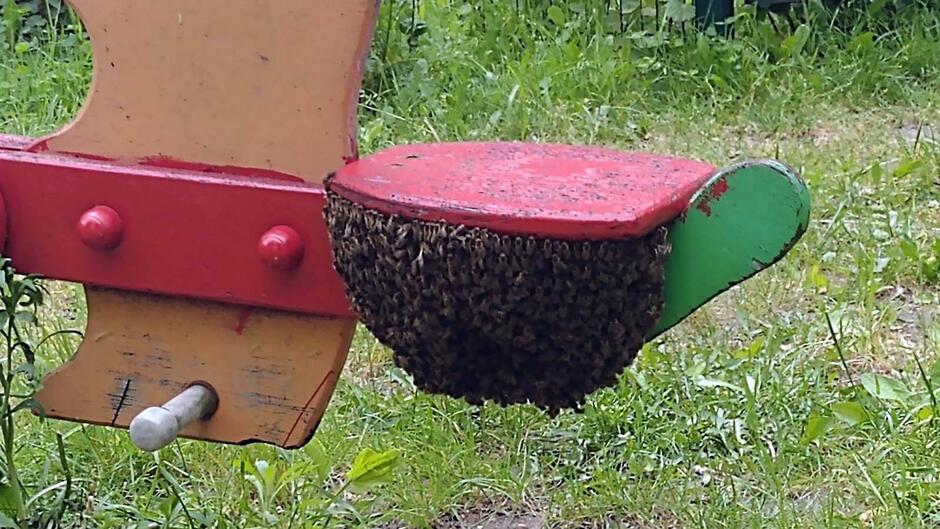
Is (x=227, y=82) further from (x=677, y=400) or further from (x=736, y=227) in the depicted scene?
(x=677, y=400)

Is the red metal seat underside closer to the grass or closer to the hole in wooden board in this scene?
the grass

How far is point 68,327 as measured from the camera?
2320 millimetres

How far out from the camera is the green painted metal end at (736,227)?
3.12ft

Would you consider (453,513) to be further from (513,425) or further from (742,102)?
(742,102)

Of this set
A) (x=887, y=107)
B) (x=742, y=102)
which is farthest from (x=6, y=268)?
(x=887, y=107)

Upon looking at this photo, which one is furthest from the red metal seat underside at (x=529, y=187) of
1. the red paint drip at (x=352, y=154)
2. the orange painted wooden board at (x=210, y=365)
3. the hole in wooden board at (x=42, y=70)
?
the hole in wooden board at (x=42, y=70)

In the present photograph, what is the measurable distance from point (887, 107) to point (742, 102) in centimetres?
41

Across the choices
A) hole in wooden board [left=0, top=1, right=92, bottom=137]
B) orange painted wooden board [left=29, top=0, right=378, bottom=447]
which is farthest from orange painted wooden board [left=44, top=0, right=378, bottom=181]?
hole in wooden board [left=0, top=1, right=92, bottom=137]

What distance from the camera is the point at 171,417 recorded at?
111 centimetres

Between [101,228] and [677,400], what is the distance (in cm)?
106

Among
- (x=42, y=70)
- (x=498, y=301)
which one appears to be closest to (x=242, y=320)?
(x=498, y=301)

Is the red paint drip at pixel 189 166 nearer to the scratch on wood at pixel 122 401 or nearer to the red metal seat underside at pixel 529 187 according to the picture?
the red metal seat underside at pixel 529 187

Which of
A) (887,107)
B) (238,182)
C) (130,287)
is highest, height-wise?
(238,182)

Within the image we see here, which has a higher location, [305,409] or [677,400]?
[305,409]
